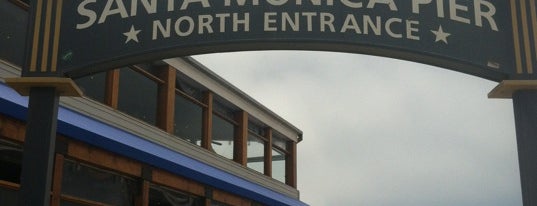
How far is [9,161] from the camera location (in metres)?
12.4

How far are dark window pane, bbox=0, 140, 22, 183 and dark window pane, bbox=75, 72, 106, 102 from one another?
8.38 feet

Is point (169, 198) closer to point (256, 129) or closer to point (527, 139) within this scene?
point (256, 129)

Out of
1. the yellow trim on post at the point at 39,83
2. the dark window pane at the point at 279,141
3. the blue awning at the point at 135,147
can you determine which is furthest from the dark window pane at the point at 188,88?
the yellow trim on post at the point at 39,83

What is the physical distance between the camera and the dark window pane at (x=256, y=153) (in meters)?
23.7

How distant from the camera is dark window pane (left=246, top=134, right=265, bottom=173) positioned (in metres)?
23.7

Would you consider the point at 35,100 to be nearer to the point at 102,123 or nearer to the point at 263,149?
the point at 102,123

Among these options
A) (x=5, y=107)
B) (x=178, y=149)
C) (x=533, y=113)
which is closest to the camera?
(x=533, y=113)

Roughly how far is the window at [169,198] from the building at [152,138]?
0.07 feet

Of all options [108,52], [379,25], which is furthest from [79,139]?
[379,25]

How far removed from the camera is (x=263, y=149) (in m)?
24.8

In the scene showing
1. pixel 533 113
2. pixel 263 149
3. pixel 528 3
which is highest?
pixel 263 149

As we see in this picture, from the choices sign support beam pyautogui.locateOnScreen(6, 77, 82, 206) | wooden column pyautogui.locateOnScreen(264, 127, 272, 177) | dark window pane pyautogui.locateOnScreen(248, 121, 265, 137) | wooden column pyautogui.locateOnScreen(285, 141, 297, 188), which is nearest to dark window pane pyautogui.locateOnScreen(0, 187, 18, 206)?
sign support beam pyautogui.locateOnScreen(6, 77, 82, 206)

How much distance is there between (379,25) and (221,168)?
14.4m

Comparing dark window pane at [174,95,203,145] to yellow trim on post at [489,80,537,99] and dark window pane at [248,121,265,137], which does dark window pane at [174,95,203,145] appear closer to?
dark window pane at [248,121,265,137]
